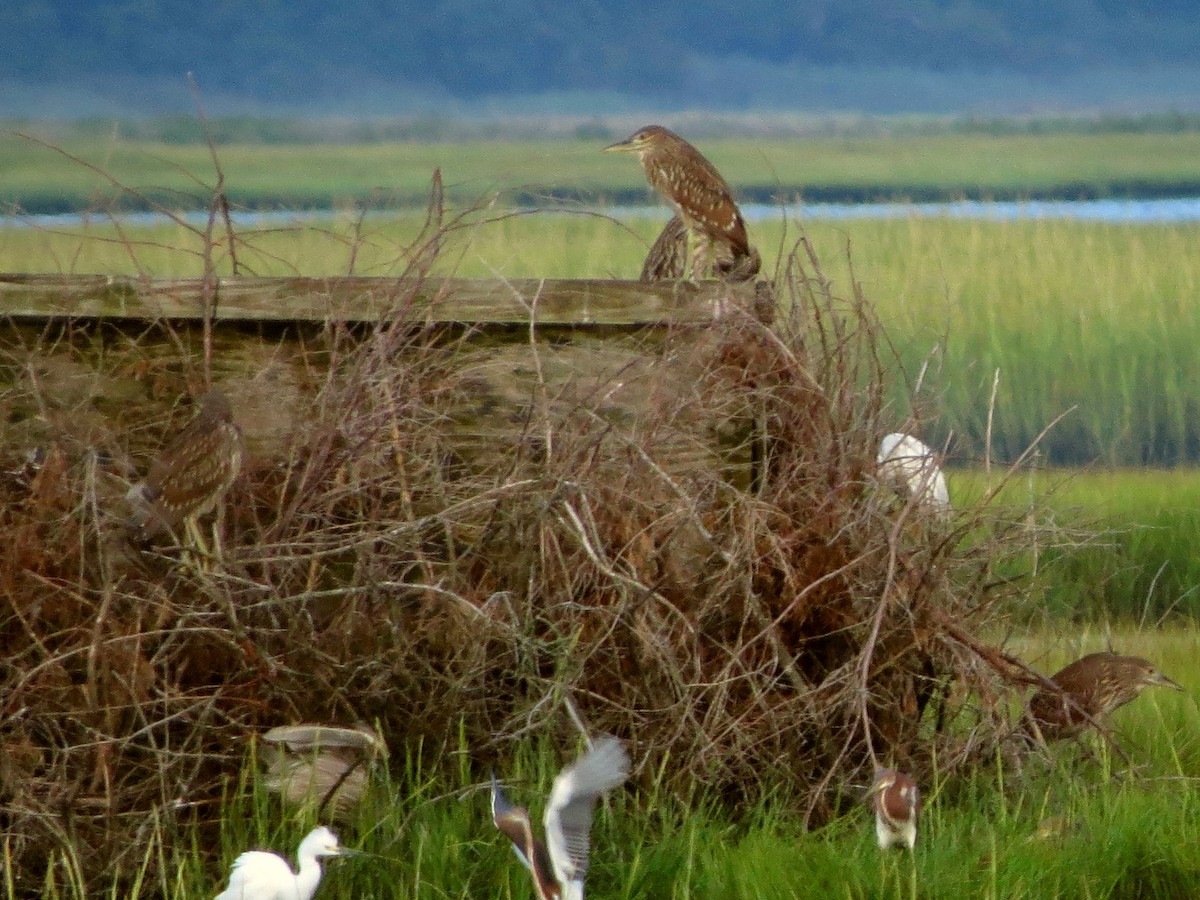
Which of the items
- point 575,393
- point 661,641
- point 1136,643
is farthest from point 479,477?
point 1136,643

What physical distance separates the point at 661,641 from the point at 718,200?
71.2 inches

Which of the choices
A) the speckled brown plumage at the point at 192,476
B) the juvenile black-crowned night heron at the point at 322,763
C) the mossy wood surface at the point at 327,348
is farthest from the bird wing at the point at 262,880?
the mossy wood surface at the point at 327,348

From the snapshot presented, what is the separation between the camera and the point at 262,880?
109 inches

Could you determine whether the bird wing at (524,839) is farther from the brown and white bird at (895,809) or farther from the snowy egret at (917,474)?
the snowy egret at (917,474)

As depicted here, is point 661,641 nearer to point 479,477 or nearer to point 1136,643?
point 479,477

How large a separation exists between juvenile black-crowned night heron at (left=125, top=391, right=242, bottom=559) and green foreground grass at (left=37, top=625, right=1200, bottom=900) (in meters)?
0.57

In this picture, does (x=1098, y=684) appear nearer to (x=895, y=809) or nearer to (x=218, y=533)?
(x=895, y=809)

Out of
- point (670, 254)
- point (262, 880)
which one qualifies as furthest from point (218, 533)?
point (670, 254)

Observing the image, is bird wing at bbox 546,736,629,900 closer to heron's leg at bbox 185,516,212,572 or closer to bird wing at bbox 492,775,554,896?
bird wing at bbox 492,775,554,896

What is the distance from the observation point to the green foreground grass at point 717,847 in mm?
3100

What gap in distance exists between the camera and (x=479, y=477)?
12.6 feet

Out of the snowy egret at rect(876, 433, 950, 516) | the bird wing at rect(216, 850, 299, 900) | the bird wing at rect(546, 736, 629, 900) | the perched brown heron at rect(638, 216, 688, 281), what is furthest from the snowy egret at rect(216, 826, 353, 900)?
the perched brown heron at rect(638, 216, 688, 281)

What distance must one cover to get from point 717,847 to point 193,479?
1.35 m

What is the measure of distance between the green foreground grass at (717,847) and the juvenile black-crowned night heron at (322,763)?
5 cm
